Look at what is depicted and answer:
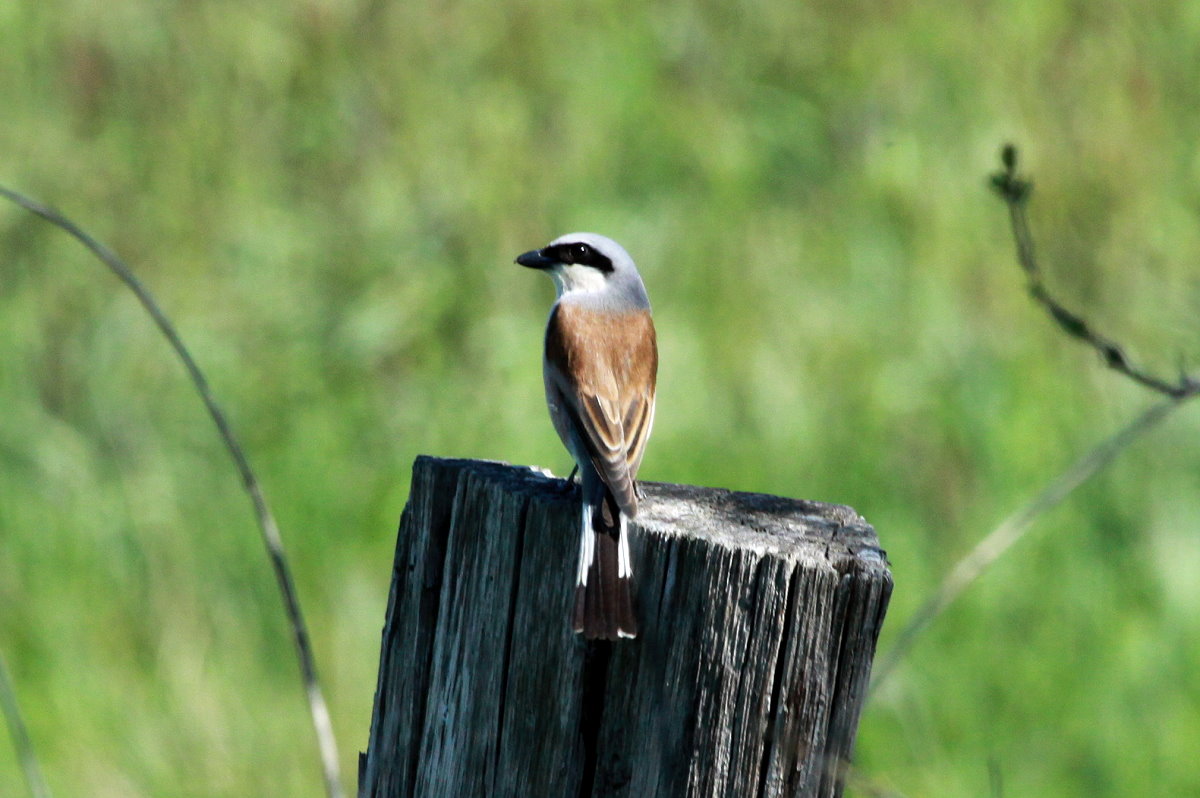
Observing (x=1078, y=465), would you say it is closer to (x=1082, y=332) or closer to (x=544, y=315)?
(x=1082, y=332)

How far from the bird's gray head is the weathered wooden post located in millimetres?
1451

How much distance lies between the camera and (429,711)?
8.95 ft

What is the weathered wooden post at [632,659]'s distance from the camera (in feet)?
8.01

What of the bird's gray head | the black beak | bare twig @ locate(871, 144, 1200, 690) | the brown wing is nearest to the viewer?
bare twig @ locate(871, 144, 1200, 690)

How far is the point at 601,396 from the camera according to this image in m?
3.69

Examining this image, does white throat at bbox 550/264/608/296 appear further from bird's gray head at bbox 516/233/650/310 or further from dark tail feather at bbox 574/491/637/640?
dark tail feather at bbox 574/491/637/640

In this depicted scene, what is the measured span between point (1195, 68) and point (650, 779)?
854cm

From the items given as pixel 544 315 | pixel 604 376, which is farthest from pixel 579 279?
pixel 544 315

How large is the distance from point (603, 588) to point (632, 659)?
0.15 m

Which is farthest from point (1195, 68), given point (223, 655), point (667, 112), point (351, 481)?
point (223, 655)

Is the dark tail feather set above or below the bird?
below

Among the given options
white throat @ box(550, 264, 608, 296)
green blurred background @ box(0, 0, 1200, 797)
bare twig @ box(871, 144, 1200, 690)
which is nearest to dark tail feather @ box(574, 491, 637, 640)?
bare twig @ box(871, 144, 1200, 690)

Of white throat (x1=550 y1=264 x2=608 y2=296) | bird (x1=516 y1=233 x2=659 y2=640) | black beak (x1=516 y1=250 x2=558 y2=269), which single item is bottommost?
bird (x1=516 y1=233 x2=659 y2=640)

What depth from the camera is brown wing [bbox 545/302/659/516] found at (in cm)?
357
